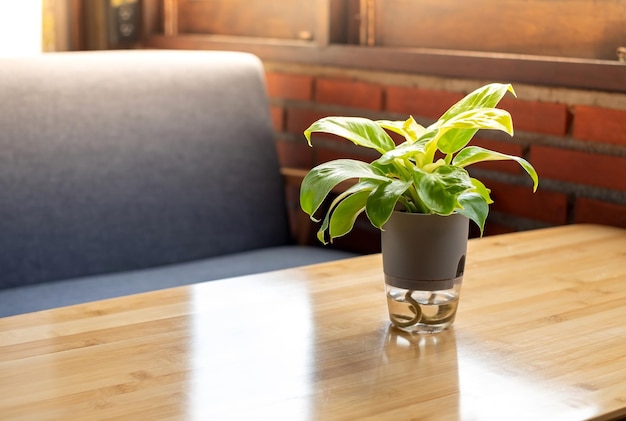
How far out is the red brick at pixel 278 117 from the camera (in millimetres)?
2705

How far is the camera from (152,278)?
202 centimetres

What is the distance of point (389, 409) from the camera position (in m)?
0.92

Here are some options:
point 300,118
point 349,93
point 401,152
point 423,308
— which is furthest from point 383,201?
point 300,118

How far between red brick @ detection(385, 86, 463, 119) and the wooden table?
0.80 metres

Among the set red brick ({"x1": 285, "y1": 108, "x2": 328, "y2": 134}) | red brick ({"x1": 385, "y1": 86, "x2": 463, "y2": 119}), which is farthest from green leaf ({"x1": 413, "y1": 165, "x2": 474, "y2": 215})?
red brick ({"x1": 285, "y1": 108, "x2": 328, "y2": 134})

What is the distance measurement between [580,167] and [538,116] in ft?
0.49

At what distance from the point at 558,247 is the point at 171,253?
98cm

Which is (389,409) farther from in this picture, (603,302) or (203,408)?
(603,302)

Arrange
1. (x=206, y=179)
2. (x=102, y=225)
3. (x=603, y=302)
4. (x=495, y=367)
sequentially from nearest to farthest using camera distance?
(x=495, y=367) < (x=603, y=302) < (x=102, y=225) < (x=206, y=179)

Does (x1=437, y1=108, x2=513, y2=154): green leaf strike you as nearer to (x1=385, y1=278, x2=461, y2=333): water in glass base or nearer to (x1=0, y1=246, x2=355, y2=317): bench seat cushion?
(x1=385, y1=278, x2=461, y2=333): water in glass base

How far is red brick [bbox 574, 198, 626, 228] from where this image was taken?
6.11 feet

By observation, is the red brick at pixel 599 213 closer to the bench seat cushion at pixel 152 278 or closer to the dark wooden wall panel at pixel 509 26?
the dark wooden wall panel at pixel 509 26

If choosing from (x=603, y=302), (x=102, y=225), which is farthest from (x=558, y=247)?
(x=102, y=225)

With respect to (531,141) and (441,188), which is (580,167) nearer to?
(531,141)
